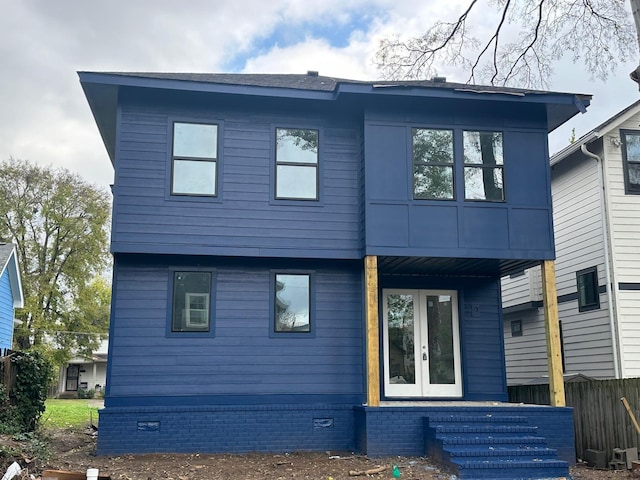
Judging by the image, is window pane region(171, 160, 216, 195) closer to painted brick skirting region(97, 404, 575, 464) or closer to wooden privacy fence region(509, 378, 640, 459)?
painted brick skirting region(97, 404, 575, 464)

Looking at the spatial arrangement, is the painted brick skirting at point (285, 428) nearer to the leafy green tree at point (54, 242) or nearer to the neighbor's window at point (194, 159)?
the neighbor's window at point (194, 159)

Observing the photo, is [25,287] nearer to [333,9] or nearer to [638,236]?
[333,9]

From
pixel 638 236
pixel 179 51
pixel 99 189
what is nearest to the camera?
pixel 638 236

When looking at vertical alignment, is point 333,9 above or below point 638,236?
above

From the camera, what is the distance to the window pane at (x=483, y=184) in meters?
10.5

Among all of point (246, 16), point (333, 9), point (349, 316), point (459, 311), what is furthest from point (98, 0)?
point (459, 311)

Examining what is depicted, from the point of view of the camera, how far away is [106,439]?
941cm

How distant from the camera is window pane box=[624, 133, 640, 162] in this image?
12516 mm

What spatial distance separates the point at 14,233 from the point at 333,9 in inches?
834

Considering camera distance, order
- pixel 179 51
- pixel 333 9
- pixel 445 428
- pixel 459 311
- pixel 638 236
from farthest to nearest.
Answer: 1. pixel 179 51
2. pixel 333 9
3. pixel 638 236
4. pixel 459 311
5. pixel 445 428

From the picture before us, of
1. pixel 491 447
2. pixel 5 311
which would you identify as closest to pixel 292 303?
pixel 491 447

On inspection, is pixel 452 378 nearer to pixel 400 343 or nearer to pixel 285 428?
pixel 400 343

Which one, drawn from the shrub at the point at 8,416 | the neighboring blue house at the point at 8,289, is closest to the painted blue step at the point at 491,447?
the shrub at the point at 8,416

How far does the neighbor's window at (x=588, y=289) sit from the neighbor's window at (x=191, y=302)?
7.69m
